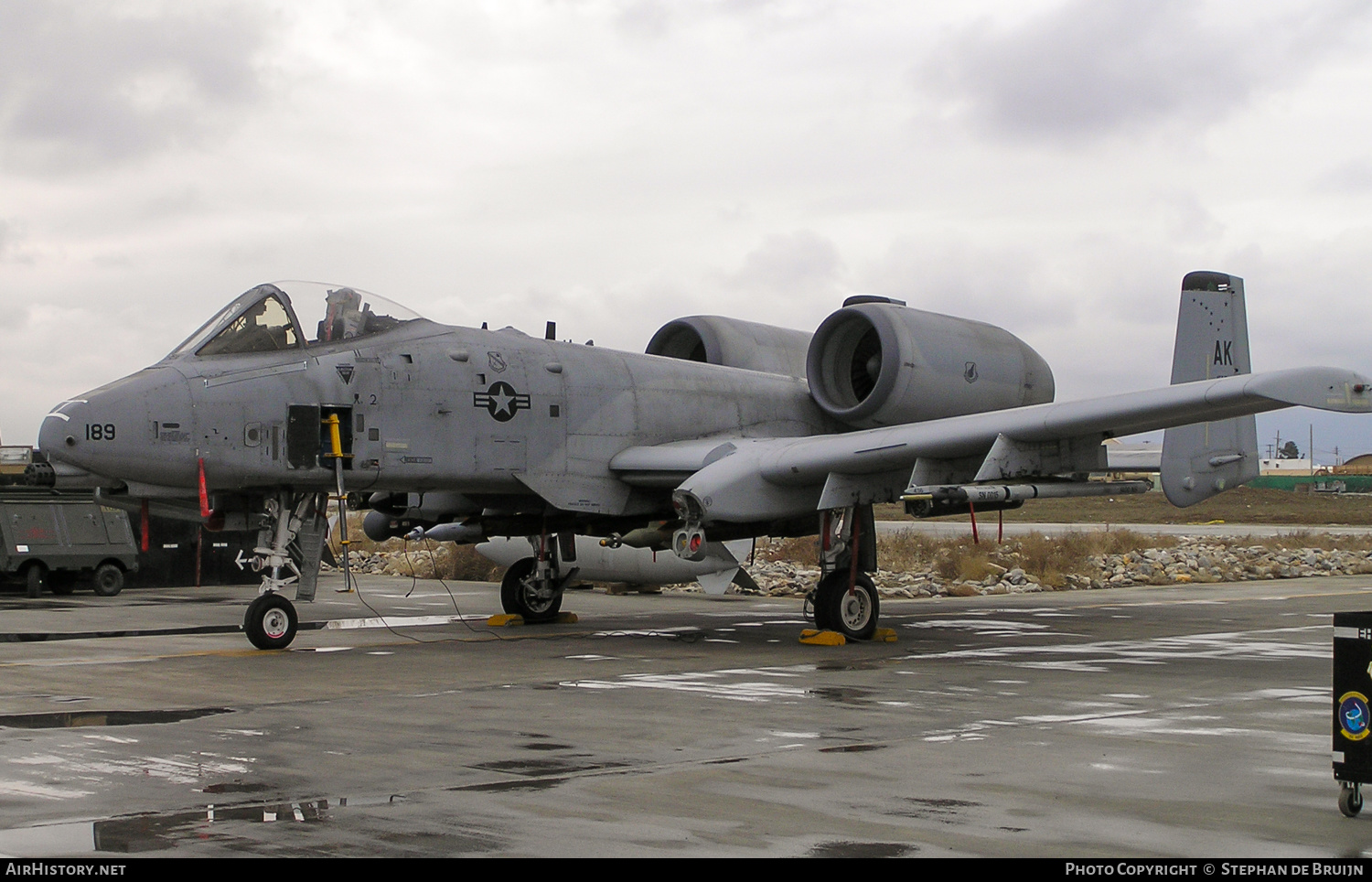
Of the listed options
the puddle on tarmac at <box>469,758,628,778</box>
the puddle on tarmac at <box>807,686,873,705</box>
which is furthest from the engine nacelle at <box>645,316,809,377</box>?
the puddle on tarmac at <box>469,758,628,778</box>

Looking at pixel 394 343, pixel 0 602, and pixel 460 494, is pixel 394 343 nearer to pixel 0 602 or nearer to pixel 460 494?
pixel 460 494

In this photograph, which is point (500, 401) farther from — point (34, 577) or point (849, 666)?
point (34, 577)

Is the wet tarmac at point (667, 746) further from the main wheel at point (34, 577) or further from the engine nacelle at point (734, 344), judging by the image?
the main wheel at point (34, 577)

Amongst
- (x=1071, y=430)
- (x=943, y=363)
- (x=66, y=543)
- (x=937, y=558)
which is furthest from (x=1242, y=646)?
(x=66, y=543)

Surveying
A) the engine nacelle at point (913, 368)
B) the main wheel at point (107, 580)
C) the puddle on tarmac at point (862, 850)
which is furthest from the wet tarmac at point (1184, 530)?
the puddle on tarmac at point (862, 850)

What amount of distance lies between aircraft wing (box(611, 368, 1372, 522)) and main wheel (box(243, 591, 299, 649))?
389 centimetres

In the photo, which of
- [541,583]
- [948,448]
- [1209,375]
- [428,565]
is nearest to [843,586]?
[948,448]

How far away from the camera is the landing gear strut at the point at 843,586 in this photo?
1424cm

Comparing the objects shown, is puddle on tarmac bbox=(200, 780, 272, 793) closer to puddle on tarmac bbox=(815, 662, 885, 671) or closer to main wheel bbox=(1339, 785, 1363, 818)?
main wheel bbox=(1339, 785, 1363, 818)

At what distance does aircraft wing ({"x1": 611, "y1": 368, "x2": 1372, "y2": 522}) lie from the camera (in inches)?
442

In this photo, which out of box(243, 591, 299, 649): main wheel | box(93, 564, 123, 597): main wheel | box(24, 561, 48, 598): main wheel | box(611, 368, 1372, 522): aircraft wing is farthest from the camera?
box(93, 564, 123, 597): main wheel

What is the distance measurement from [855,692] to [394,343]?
6.28m
